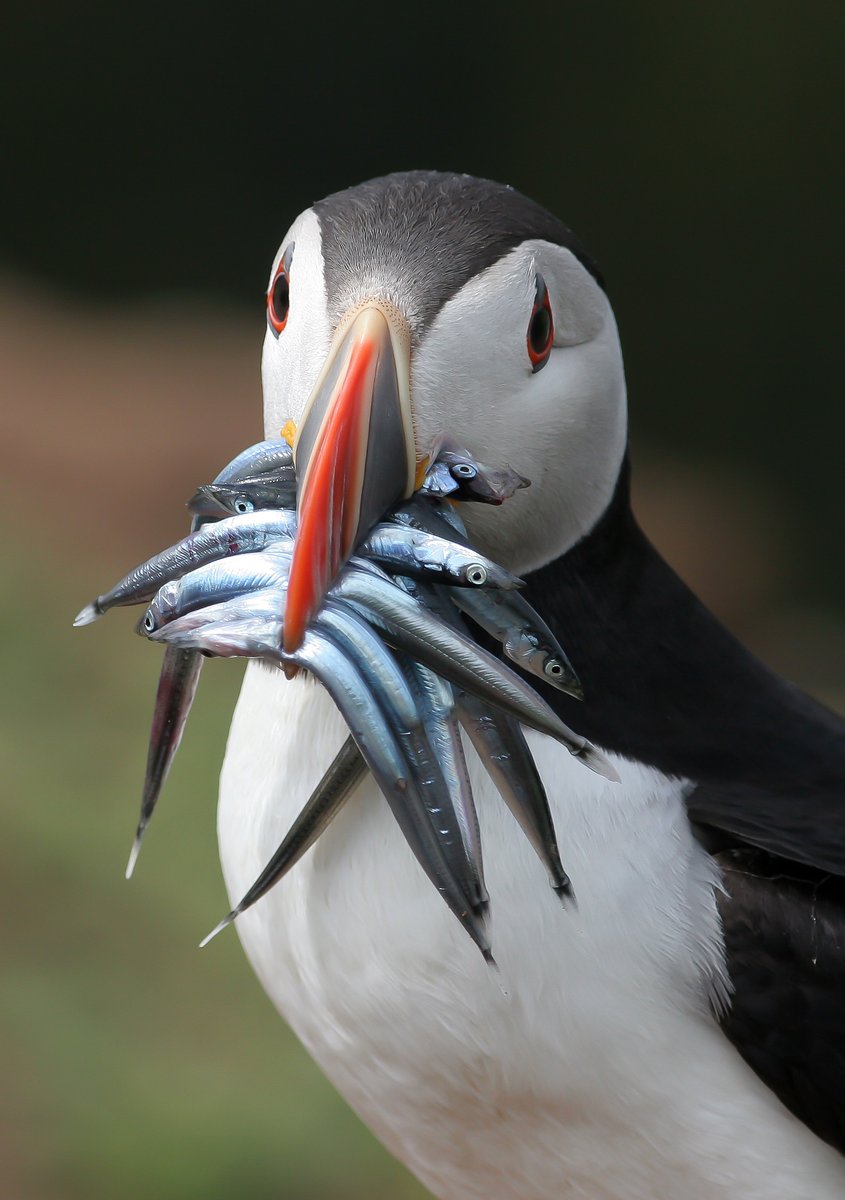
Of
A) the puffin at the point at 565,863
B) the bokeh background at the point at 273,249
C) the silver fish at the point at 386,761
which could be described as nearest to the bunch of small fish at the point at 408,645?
the silver fish at the point at 386,761

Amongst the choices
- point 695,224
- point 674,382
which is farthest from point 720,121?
point 674,382

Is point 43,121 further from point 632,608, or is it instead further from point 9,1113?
point 632,608

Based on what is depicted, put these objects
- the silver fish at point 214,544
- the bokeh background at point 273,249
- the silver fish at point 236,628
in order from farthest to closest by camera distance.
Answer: the bokeh background at point 273,249 → the silver fish at point 214,544 → the silver fish at point 236,628

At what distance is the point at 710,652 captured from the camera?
68.7 inches

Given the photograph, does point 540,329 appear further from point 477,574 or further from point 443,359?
point 477,574

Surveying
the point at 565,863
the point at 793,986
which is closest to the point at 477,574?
the point at 565,863

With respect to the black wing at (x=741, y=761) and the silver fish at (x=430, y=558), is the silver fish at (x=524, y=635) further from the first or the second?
the black wing at (x=741, y=761)

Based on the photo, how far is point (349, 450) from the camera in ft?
4.20

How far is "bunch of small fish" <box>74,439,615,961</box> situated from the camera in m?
1.20

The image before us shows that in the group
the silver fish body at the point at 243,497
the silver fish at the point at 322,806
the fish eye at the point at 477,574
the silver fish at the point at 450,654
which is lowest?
the silver fish at the point at 322,806

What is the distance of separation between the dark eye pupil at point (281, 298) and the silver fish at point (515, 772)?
502mm

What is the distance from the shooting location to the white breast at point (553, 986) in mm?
1494

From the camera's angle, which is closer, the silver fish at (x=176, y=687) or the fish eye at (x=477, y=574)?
the fish eye at (x=477, y=574)

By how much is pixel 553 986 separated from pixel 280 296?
742 mm
